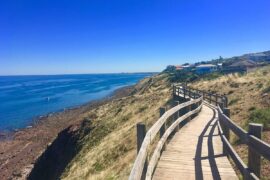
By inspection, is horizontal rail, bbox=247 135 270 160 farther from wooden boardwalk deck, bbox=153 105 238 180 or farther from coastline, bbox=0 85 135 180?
coastline, bbox=0 85 135 180

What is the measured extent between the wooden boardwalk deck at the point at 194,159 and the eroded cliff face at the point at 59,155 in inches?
552

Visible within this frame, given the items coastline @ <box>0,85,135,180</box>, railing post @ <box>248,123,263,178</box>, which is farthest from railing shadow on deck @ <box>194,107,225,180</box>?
coastline @ <box>0,85,135,180</box>

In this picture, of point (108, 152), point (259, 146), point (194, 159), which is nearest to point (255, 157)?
point (259, 146)

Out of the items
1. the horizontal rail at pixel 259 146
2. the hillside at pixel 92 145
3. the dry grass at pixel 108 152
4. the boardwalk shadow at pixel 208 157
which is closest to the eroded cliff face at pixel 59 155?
the hillside at pixel 92 145

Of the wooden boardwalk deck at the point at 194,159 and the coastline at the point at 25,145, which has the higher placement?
the wooden boardwalk deck at the point at 194,159

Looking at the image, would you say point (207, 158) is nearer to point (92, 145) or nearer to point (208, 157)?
point (208, 157)

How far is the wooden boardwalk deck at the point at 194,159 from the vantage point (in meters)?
6.30

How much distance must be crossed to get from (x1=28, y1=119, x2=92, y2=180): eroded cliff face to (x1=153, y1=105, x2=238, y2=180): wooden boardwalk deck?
14.0 meters

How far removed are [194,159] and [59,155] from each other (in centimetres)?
2049

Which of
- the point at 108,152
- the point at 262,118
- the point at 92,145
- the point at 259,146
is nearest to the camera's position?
the point at 259,146

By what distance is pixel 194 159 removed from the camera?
747 centimetres

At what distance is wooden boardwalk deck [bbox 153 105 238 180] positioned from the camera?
6305 millimetres

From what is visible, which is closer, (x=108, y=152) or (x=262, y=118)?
(x=262, y=118)

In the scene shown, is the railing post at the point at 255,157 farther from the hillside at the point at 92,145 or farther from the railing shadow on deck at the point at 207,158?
the hillside at the point at 92,145
